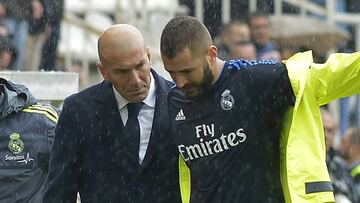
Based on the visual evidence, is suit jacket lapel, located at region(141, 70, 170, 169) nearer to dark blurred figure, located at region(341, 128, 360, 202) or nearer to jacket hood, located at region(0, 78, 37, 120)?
jacket hood, located at region(0, 78, 37, 120)

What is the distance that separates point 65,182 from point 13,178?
540 mm

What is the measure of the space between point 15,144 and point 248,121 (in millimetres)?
1618

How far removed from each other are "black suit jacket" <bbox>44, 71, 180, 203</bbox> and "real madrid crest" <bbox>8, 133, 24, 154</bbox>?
449 millimetres

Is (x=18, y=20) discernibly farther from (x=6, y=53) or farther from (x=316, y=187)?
(x=316, y=187)

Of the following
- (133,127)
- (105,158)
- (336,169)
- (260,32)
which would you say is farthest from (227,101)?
(260,32)

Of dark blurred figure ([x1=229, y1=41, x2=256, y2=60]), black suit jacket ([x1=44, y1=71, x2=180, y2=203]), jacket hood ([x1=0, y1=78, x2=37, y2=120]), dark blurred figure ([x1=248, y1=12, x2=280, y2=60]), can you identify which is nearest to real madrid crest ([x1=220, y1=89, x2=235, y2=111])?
black suit jacket ([x1=44, y1=71, x2=180, y2=203])

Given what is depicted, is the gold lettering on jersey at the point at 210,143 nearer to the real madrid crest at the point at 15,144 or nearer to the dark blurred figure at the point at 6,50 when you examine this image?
the real madrid crest at the point at 15,144

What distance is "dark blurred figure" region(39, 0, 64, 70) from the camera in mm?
11273

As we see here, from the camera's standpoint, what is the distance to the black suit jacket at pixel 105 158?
21.9ft

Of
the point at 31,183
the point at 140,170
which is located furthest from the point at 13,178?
the point at 140,170

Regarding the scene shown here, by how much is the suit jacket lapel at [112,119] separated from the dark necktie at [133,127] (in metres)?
0.02

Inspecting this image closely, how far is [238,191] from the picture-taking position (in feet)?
20.4

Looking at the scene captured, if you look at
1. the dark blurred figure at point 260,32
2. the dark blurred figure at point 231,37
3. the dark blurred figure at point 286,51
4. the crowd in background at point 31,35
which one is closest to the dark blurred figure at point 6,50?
the crowd in background at point 31,35

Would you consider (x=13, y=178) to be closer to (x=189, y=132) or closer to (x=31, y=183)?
(x=31, y=183)
